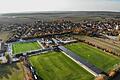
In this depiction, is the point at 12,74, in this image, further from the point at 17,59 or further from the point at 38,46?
the point at 38,46

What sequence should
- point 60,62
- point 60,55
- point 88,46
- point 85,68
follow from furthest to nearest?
Result: point 88,46 → point 60,55 → point 60,62 → point 85,68

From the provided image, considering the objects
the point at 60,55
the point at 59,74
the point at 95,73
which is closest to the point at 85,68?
the point at 95,73

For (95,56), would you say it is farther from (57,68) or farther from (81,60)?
(57,68)

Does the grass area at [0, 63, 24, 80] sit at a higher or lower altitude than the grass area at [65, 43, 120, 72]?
lower

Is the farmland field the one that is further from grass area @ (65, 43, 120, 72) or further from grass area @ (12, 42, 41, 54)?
grass area @ (12, 42, 41, 54)

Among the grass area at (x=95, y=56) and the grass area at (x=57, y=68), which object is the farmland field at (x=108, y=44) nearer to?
the grass area at (x=95, y=56)

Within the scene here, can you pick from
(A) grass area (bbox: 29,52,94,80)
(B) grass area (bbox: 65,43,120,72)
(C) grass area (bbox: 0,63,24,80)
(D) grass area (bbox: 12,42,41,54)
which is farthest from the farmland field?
(C) grass area (bbox: 0,63,24,80)
